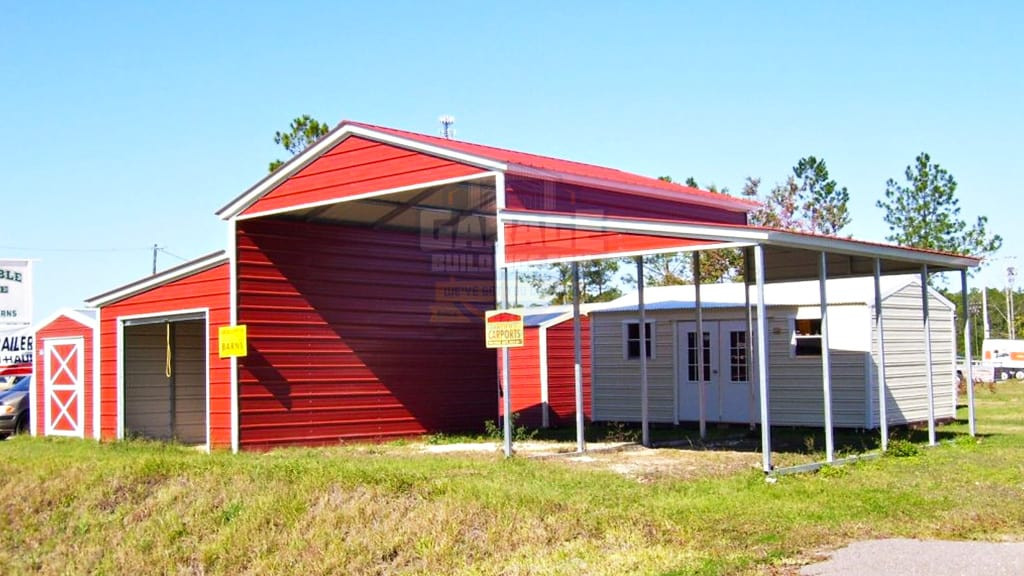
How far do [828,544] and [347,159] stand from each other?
10097 millimetres

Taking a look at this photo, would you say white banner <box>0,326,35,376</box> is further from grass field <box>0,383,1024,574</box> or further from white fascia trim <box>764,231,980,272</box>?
white fascia trim <box>764,231,980,272</box>

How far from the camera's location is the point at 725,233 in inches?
503

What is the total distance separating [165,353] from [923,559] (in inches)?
597

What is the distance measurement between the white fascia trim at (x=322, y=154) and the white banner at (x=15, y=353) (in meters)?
9.40

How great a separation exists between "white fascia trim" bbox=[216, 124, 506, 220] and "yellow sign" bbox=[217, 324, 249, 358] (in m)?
1.95

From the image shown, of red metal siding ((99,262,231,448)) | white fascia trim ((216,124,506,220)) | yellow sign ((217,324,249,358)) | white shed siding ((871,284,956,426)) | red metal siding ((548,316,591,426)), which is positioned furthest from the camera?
red metal siding ((548,316,591,426))

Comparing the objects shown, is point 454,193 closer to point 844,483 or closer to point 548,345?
point 548,345

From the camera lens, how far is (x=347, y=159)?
16.7 meters

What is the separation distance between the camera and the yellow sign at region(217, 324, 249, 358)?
55.3 ft

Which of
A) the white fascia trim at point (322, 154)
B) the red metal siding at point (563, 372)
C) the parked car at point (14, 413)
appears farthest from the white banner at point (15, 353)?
the red metal siding at point (563, 372)

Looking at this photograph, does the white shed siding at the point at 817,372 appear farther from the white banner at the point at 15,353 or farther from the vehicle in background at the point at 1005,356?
the vehicle in background at the point at 1005,356

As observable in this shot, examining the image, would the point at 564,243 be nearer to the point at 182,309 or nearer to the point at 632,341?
the point at 182,309

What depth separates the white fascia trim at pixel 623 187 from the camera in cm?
1539

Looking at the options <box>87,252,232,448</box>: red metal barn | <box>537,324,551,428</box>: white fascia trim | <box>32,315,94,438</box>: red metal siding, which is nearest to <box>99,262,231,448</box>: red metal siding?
<box>87,252,232,448</box>: red metal barn
